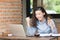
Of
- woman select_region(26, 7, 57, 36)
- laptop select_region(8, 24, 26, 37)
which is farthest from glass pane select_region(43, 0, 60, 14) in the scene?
laptop select_region(8, 24, 26, 37)

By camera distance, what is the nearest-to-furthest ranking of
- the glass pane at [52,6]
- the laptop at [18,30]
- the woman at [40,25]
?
the laptop at [18,30]
the woman at [40,25]
the glass pane at [52,6]

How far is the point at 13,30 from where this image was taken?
3924 millimetres

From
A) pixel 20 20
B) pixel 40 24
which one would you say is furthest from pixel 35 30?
pixel 20 20

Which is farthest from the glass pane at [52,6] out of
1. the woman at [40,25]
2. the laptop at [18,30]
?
the laptop at [18,30]

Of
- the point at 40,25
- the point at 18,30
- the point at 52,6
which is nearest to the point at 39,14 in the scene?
the point at 40,25

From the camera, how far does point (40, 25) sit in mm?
4316

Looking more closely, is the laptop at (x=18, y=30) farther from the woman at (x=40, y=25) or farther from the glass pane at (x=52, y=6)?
the glass pane at (x=52, y=6)

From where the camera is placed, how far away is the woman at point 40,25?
4.20 metres

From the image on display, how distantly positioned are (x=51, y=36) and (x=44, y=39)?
0.88 ft

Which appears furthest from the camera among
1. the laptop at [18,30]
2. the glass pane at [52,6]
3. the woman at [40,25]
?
the glass pane at [52,6]

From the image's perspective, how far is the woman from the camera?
13.8ft

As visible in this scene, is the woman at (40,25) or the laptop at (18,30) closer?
the laptop at (18,30)

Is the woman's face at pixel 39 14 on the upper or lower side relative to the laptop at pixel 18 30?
upper

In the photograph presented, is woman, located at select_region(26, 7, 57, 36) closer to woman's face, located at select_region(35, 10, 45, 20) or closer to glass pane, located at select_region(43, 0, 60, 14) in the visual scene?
woman's face, located at select_region(35, 10, 45, 20)
